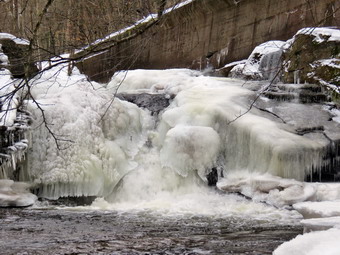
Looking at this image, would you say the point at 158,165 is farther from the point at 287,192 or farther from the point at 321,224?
the point at 321,224

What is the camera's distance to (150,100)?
784 cm

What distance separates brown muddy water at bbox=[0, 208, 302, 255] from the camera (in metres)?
3.02

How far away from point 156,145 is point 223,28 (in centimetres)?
392

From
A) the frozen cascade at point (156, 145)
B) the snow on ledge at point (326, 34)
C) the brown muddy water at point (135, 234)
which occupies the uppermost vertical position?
the snow on ledge at point (326, 34)

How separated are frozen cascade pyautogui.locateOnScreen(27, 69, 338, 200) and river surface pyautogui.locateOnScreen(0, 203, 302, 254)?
1.18m

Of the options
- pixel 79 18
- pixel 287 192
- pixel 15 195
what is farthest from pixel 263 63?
pixel 15 195

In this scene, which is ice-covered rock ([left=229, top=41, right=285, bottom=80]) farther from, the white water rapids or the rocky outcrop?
the white water rapids

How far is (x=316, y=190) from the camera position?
16.0 ft

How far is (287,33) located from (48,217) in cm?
586

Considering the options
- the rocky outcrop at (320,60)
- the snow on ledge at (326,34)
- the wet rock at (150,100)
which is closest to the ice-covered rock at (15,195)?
the wet rock at (150,100)

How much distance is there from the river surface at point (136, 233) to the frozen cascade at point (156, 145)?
3.86ft

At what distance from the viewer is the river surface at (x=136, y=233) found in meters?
3.03

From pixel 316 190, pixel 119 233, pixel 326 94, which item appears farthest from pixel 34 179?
pixel 326 94

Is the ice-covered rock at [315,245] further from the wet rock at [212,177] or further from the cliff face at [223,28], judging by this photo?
the cliff face at [223,28]
